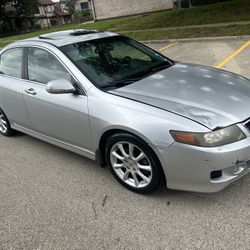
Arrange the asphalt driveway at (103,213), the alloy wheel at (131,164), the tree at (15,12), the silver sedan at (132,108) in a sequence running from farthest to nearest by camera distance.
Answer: the tree at (15,12) < the alloy wheel at (131,164) < the silver sedan at (132,108) < the asphalt driveway at (103,213)

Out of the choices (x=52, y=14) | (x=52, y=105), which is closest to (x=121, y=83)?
(x=52, y=105)

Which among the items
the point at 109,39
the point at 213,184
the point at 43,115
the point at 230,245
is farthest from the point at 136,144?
the point at 109,39

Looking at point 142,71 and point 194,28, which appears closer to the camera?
point 142,71

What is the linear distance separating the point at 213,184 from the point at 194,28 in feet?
35.4

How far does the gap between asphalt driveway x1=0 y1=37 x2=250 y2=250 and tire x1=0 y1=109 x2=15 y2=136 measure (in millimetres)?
1105

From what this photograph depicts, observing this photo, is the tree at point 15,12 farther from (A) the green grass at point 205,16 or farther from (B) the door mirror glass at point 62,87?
(B) the door mirror glass at point 62,87

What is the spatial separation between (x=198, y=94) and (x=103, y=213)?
1510 mm

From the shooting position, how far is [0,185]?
12.7 feet

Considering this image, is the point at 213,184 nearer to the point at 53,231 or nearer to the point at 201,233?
the point at 201,233

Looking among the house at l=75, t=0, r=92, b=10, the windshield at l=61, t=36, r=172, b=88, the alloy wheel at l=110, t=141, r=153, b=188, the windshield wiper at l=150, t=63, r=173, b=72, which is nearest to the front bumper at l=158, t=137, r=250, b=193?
the alloy wheel at l=110, t=141, r=153, b=188

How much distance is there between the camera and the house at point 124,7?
107 ft

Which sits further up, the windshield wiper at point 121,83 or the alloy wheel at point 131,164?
the windshield wiper at point 121,83

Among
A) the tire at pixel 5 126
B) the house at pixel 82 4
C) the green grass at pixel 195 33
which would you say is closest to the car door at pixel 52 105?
the tire at pixel 5 126

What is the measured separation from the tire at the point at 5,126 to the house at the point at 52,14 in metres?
64.4
